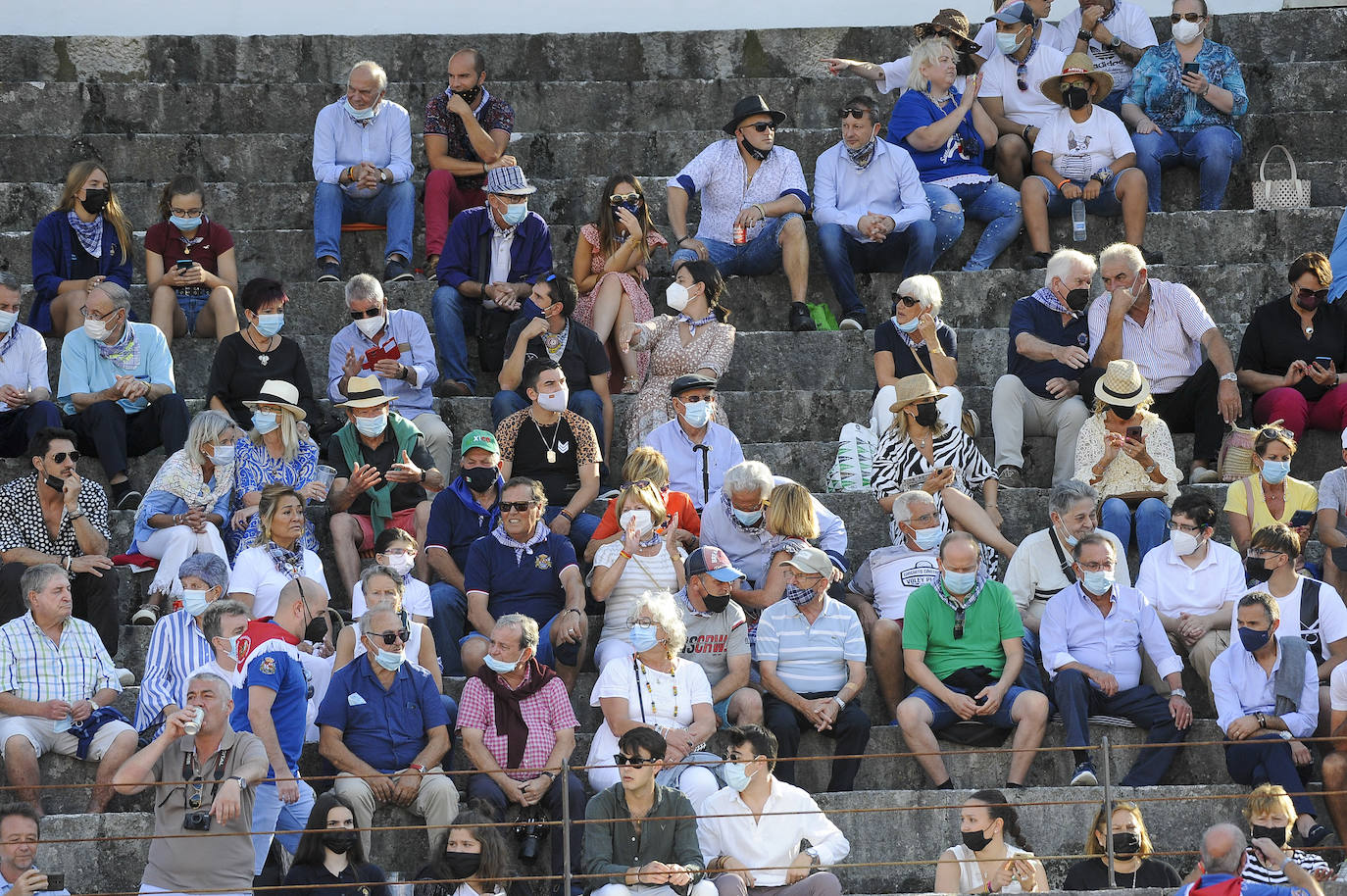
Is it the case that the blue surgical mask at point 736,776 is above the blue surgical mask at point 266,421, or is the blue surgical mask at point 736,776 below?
below

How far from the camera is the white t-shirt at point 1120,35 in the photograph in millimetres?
12781

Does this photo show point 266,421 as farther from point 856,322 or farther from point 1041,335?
point 1041,335

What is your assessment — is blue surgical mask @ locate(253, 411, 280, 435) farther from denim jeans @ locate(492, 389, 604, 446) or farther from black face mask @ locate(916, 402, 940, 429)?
black face mask @ locate(916, 402, 940, 429)

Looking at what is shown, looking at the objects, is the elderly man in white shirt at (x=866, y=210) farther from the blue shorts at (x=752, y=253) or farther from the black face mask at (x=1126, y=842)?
the black face mask at (x=1126, y=842)

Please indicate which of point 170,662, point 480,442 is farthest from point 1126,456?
point 170,662

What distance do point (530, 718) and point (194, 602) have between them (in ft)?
4.67

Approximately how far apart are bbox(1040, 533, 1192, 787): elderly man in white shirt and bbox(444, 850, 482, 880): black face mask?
2429 millimetres

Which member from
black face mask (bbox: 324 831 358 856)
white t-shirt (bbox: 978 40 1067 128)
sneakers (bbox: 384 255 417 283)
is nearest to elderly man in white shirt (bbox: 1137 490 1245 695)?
black face mask (bbox: 324 831 358 856)

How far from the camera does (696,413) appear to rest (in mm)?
9969

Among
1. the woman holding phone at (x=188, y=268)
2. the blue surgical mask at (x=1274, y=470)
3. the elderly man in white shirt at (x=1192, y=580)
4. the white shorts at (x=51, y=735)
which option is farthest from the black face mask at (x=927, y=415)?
the white shorts at (x=51, y=735)

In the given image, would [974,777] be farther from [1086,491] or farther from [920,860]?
[1086,491]

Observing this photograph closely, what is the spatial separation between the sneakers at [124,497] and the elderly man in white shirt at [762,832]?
3291 mm

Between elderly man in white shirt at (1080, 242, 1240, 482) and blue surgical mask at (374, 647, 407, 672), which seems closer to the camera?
blue surgical mask at (374, 647, 407, 672)

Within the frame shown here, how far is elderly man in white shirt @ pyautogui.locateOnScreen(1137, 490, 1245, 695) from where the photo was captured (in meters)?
9.20
